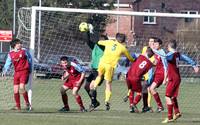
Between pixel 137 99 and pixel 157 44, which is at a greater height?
pixel 157 44

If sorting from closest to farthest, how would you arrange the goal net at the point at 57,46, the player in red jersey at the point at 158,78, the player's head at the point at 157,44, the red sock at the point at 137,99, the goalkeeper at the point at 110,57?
the player's head at the point at 157,44 → the goalkeeper at the point at 110,57 → the red sock at the point at 137,99 → the player in red jersey at the point at 158,78 → the goal net at the point at 57,46

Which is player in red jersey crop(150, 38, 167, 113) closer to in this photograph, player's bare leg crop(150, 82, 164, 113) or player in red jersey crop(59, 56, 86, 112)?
player's bare leg crop(150, 82, 164, 113)

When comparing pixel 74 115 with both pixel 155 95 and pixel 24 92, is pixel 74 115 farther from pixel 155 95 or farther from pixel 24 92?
pixel 155 95

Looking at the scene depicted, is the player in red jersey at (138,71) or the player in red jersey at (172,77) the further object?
the player in red jersey at (138,71)

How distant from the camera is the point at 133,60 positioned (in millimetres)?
18016

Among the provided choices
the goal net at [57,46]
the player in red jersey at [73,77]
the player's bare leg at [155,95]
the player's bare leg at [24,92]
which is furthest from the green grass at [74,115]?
the player's bare leg at [155,95]

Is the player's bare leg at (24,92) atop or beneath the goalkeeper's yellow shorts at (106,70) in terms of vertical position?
beneath

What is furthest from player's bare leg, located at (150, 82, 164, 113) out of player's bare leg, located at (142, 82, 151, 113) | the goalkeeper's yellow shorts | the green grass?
the goalkeeper's yellow shorts

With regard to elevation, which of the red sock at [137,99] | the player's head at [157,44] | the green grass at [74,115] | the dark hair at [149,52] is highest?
the player's head at [157,44]

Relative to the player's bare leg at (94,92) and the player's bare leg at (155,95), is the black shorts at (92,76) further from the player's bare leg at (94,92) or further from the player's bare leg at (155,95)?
the player's bare leg at (155,95)

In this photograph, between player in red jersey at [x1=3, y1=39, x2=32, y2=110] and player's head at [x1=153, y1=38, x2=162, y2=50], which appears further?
player in red jersey at [x1=3, y1=39, x2=32, y2=110]

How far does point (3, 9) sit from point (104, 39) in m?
39.8

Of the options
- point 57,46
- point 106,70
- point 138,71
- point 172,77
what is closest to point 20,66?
point 106,70

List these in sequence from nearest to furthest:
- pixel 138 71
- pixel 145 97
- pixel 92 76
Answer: pixel 138 71
pixel 145 97
pixel 92 76
